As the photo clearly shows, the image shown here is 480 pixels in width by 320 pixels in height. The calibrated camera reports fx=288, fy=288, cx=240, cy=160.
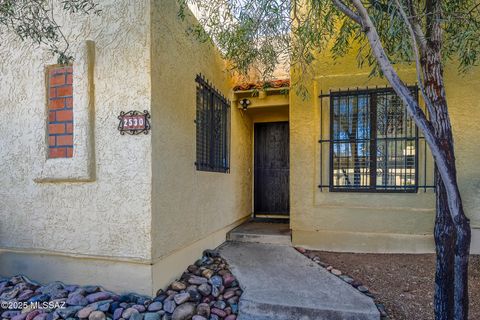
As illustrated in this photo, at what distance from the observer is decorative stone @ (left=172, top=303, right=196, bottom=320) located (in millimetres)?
3636

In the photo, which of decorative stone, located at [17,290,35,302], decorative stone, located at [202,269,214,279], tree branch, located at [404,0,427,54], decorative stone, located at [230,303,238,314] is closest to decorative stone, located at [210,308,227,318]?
decorative stone, located at [230,303,238,314]

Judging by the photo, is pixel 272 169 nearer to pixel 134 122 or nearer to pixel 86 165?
pixel 134 122

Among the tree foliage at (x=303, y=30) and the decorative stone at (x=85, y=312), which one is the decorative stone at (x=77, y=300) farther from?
the tree foliage at (x=303, y=30)

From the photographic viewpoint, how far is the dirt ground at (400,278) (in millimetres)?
3812

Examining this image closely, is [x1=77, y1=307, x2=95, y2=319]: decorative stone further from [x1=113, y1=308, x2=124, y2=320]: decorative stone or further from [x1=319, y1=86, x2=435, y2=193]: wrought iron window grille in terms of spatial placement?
[x1=319, y1=86, x2=435, y2=193]: wrought iron window grille

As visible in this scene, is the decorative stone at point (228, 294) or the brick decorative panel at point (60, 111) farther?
the brick decorative panel at point (60, 111)

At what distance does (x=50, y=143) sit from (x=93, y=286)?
2251 millimetres

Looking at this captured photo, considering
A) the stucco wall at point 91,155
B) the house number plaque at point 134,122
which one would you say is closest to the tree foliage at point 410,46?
the stucco wall at point 91,155

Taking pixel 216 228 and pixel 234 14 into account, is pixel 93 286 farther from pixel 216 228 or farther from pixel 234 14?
pixel 234 14

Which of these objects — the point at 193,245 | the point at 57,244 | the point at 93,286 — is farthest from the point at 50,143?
the point at 193,245

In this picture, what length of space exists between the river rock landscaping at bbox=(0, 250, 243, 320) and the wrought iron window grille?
3236 mm

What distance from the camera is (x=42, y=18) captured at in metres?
4.26

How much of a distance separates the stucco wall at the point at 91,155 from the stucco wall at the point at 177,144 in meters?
0.19

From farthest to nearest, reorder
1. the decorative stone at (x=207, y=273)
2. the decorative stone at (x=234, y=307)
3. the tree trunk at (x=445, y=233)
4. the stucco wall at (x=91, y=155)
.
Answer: the decorative stone at (x=207, y=273), the stucco wall at (x=91, y=155), the decorative stone at (x=234, y=307), the tree trunk at (x=445, y=233)
